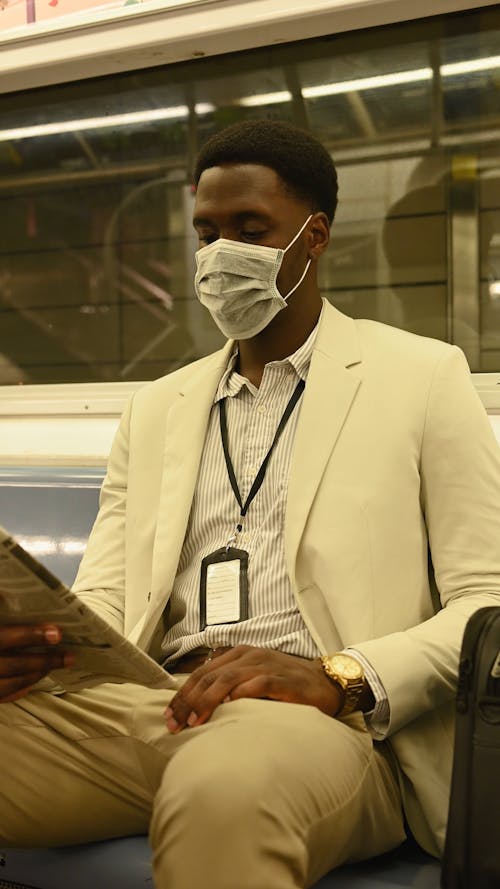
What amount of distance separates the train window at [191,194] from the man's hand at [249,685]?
61.7 inches

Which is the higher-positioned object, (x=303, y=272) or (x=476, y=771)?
(x=303, y=272)

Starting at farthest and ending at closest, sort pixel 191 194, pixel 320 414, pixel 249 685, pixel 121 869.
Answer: pixel 191 194 → pixel 320 414 → pixel 121 869 → pixel 249 685

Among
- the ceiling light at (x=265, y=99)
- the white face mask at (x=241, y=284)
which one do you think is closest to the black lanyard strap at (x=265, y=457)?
the white face mask at (x=241, y=284)

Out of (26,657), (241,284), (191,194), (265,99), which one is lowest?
(26,657)

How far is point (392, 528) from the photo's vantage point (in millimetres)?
1779

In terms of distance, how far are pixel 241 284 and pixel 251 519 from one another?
481mm

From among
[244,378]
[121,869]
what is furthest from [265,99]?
[121,869]

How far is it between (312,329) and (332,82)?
131cm

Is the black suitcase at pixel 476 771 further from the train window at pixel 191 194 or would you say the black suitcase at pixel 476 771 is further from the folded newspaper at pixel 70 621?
the train window at pixel 191 194

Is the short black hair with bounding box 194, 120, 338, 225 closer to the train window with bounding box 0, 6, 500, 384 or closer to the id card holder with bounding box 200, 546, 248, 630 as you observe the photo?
the id card holder with bounding box 200, 546, 248, 630

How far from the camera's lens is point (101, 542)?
84.3 inches

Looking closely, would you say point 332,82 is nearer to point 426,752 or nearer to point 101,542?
point 101,542

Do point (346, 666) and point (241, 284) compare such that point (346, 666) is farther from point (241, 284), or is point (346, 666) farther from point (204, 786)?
point (241, 284)

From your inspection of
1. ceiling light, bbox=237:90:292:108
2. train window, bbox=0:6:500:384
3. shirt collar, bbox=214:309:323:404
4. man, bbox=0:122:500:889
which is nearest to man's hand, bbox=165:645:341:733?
man, bbox=0:122:500:889
